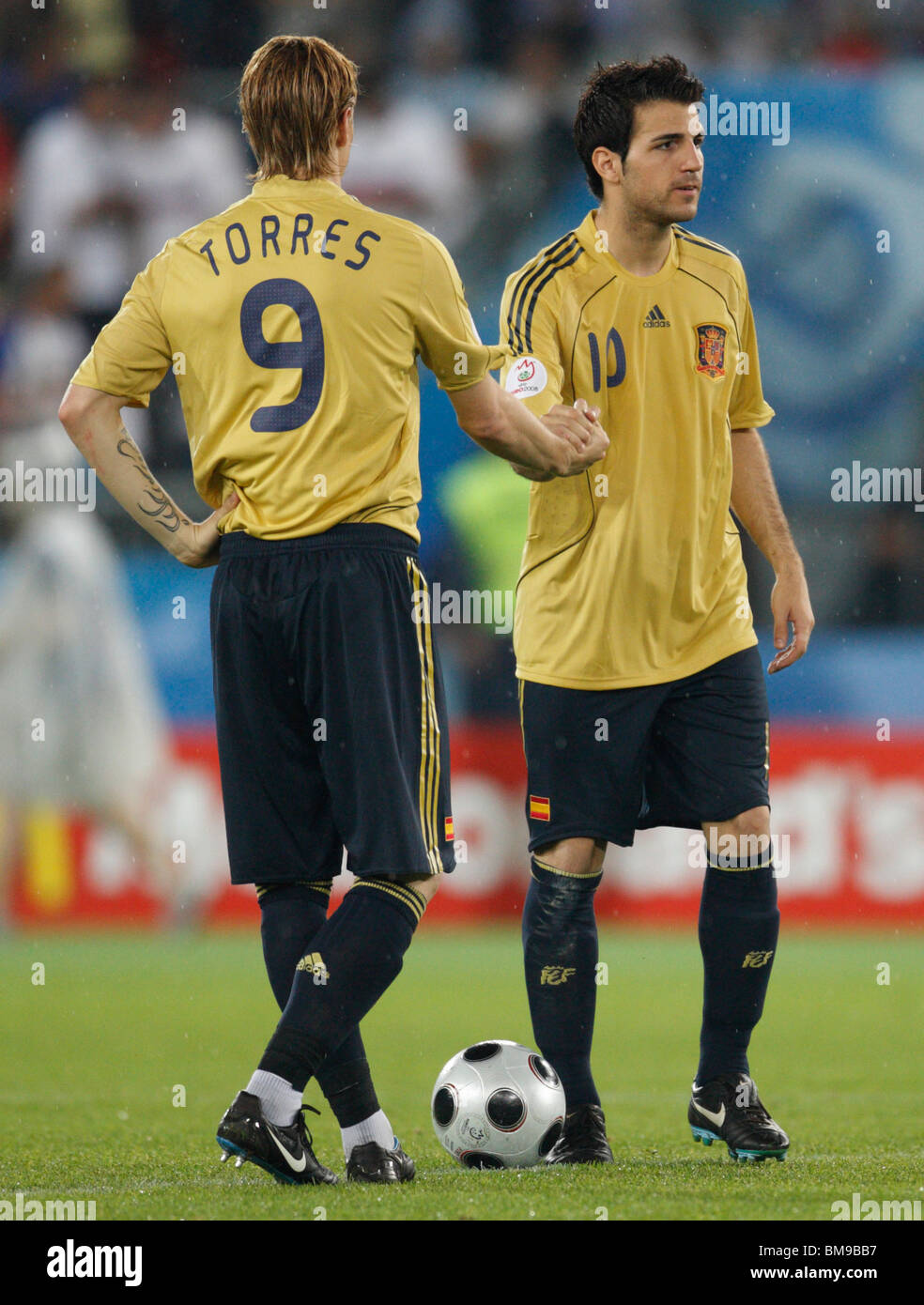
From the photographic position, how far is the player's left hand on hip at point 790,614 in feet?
12.8

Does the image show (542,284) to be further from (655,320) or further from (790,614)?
(790,614)

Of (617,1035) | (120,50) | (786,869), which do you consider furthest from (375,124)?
(617,1035)

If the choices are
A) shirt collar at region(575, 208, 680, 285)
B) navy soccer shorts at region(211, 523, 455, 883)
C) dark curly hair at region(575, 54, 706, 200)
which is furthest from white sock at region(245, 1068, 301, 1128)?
dark curly hair at region(575, 54, 706, 200)

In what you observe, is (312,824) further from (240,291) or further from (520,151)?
(520,151)

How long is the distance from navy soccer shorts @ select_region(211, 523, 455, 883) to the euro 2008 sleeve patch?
1.77 feet

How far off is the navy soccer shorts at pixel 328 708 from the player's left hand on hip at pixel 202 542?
62 millimetres

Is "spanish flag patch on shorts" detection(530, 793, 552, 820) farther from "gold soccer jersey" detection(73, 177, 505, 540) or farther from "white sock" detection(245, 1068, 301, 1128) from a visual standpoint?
"white sock" detection(245, 1068, 301, 1128)

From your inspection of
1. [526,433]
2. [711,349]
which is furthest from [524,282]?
[526,433]

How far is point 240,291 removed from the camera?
3119mm

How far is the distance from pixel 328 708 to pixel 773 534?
1.33m

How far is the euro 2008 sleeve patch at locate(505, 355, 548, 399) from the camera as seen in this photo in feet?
11.8

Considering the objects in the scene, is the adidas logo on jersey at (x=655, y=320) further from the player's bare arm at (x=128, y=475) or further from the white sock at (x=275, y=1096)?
the white sock at (x=275, y=1096)

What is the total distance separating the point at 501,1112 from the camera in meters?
3.50

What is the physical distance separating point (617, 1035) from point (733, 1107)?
244 cm
